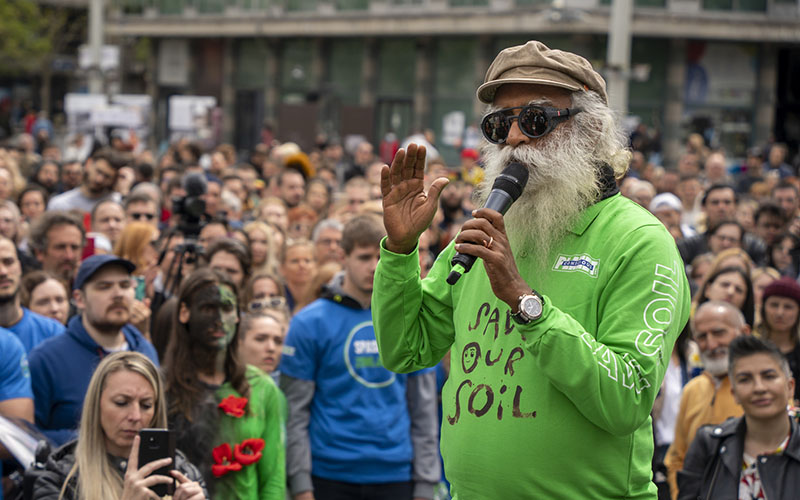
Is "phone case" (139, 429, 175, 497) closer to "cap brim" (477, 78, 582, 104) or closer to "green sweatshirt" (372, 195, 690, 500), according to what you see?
"green sweatshirt" (372, 195, 690, 500)

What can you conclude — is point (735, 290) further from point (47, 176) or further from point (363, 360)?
point (47, 176)

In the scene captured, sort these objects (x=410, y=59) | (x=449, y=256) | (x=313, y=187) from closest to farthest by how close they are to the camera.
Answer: (x=449, y=256)
(x=313, y=187)
(x=410, y=59)

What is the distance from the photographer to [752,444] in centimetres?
495

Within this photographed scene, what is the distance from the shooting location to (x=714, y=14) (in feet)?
103

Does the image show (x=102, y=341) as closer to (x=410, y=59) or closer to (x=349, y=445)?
(x=349, y=445)

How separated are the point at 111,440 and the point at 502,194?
84.9 inches

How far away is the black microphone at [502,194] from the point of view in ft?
8.98

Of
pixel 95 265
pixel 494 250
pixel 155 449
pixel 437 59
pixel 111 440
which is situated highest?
pixel 437 59

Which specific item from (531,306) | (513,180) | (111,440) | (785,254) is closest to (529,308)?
(531,306)

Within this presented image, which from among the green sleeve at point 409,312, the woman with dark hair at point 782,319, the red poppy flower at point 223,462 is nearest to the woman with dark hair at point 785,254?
the woman with dark hair at point 782,319

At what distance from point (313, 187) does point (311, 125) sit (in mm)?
16937

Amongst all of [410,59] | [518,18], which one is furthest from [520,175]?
[410,59]

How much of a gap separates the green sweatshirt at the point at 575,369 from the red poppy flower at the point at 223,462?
1.91m

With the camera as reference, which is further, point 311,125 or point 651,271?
point 311,125
